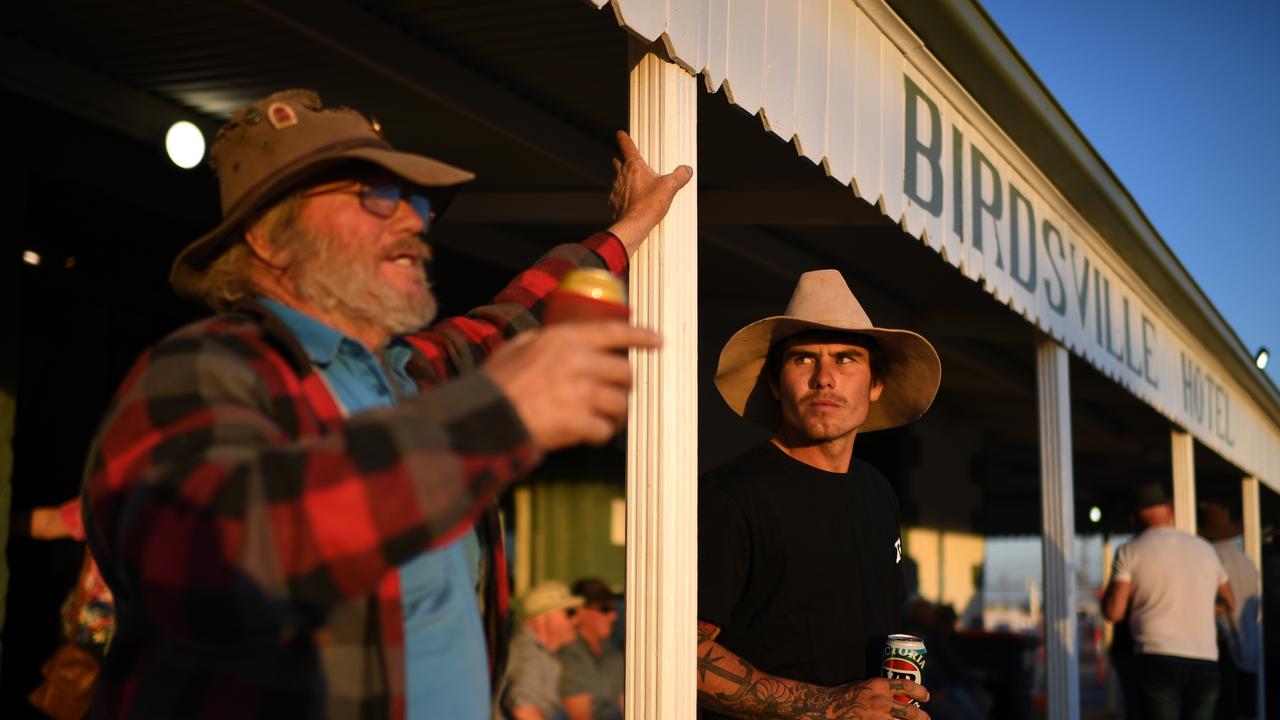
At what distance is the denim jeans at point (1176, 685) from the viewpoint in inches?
322

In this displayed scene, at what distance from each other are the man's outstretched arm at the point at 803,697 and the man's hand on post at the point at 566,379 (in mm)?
1890

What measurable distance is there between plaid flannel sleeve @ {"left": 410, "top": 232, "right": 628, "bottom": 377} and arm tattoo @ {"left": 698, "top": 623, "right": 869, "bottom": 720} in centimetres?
102

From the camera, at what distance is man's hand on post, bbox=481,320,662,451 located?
4.50 feet

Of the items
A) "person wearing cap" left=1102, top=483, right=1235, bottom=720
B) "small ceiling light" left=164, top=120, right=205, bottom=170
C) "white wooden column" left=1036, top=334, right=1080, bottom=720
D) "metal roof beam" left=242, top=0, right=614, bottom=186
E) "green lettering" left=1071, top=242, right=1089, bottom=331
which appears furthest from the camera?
"person wearing cap" left=1102, top=483, right=1235, bottom=720

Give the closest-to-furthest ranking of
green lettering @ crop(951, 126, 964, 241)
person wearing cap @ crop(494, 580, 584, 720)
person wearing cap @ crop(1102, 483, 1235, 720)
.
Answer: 1. green lettering @ crop(951, 126, 964, 241)
2. person wearing cap @ crop(494, 580, 584, 720)
3. person wearing cap @ crop(1102, 483, 1235, 720)

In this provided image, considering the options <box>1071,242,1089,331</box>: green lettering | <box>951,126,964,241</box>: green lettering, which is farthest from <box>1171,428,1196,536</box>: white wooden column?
<box>951,126,964,241</box>: green lettering

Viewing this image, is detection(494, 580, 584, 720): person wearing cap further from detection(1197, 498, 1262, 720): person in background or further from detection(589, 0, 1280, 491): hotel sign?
detection(1197, 498, 1262, 720): person in background

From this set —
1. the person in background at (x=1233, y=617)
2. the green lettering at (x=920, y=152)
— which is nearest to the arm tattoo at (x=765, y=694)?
the green lettering at (x=920, y=152)

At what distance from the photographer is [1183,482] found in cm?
1185

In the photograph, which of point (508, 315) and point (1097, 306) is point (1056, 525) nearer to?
point (1097, 306)

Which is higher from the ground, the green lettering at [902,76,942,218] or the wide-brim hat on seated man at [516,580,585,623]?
the green lettering at [902,76,942,218]

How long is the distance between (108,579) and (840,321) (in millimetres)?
2336

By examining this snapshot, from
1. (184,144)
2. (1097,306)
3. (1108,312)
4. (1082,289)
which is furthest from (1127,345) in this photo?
(184,144)

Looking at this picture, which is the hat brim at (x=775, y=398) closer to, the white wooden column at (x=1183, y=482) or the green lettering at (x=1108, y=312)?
the green lettering at (x=1108, y=312)
